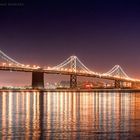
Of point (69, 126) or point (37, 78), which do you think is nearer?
point (69, 126)

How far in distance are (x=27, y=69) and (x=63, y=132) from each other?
62.8 meters

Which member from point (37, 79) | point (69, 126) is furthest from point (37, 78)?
point (69, 126)

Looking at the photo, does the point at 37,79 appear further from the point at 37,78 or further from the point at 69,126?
the point at 69,126

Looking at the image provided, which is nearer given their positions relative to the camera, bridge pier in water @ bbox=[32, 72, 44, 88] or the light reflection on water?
the light reflection on water

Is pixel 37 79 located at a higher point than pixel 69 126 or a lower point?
higher

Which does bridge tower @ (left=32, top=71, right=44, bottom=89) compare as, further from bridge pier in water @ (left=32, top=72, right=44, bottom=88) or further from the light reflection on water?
the light reflection on water

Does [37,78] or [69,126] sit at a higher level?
[37,78]

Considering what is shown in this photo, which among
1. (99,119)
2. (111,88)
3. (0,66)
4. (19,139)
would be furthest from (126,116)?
(111,88)

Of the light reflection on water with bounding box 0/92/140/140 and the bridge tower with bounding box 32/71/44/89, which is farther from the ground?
the bridge tower with bounding box 32/71/44/89

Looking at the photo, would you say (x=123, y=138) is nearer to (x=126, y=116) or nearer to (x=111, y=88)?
(x=126, y=116)

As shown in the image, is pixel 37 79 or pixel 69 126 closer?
pixel 69 126

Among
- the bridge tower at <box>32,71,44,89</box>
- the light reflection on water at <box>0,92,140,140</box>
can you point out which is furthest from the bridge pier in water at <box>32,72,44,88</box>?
the light reflection on water at <box>0,92,140,140</box>

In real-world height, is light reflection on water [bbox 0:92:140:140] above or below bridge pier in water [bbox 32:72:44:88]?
below

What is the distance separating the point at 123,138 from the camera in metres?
25.8
